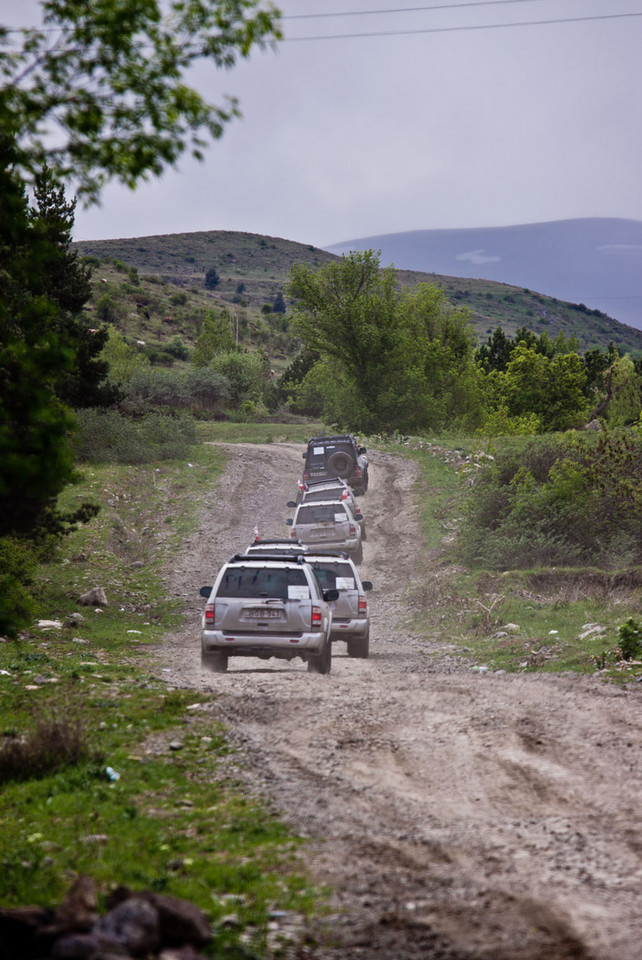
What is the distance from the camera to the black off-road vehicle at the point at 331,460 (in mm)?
31000

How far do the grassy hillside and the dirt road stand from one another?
8839cm

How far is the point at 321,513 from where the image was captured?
22.1 m

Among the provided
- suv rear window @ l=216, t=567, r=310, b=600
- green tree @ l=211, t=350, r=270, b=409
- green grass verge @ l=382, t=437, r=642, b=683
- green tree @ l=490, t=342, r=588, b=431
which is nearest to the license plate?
suv rear window @ l=216, t=567, r=310, b=600

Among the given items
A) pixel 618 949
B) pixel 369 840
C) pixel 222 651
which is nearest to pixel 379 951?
pixel 618 949

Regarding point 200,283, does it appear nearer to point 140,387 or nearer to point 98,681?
point 140,387

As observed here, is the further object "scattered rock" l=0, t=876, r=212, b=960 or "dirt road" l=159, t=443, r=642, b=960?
"dirt road" l=159, t=443, r=642, b=960

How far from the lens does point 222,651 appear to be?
12.0 m

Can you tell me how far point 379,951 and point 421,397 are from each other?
1912 inches

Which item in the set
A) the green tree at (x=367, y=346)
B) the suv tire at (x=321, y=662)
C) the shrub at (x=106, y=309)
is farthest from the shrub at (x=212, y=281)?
the suv tire at (x=321, y=662)

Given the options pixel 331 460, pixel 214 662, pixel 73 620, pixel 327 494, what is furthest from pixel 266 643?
pixel 331 460

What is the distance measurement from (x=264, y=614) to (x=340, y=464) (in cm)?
1964

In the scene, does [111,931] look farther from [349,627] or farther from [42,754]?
[349,627]

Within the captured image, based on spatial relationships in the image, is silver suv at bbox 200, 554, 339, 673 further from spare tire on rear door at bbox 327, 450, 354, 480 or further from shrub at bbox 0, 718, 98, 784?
spare tire on rear door at bbox 327, 450, 354, 480

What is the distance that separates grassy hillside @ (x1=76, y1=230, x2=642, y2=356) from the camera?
107 m
